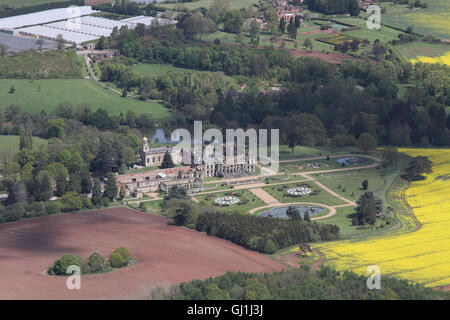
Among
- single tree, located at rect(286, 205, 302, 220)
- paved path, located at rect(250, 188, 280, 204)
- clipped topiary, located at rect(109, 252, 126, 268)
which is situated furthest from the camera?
paved path, located at rect(250, 188, 280, 204)

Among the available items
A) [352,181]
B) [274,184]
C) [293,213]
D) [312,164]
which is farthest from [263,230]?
[312,164]

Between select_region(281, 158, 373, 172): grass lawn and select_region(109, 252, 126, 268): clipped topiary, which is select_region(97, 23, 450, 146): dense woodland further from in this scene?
select_region(109, 252, 126, 268): clipped topiary

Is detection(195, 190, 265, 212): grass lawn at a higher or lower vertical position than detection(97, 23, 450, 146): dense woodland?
lower

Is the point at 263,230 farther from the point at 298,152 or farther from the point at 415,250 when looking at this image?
the point at 298,152

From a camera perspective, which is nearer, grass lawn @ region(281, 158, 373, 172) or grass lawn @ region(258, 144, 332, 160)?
grass lawn @ region(281, 158, 373, 172)

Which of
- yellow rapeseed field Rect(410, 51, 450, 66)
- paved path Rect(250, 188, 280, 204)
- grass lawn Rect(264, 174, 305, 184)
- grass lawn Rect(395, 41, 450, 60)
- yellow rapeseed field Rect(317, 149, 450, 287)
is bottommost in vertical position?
paved path Rect(250, 188, 280, 204)

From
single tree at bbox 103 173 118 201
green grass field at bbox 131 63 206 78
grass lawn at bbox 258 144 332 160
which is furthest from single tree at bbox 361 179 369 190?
green grass field at bbox 131 63 206 78
